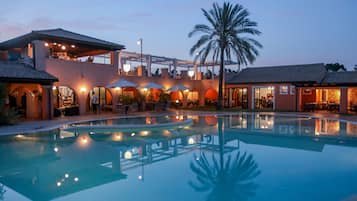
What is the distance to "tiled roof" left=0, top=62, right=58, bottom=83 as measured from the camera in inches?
668

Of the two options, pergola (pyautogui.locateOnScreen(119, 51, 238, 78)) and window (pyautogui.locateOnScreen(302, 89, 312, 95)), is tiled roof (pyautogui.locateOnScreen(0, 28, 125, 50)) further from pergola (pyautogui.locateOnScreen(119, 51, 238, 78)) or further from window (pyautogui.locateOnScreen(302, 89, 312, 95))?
window (pyautogui.locateOnScreen(302, 89, 312, 95))

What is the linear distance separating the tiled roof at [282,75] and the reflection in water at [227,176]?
64.1ft

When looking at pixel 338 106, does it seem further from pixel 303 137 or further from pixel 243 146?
pixel 243 146

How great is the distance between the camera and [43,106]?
746 inches

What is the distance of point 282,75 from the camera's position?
29.0m

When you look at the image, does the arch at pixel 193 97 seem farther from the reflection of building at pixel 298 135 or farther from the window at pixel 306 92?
the reflection of building at pixel 298 135

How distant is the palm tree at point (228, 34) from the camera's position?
2564cm

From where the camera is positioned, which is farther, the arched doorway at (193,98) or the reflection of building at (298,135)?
the arched doorway at (193,98)

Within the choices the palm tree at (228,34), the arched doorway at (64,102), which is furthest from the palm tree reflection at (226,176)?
the palm tree at (228,34)

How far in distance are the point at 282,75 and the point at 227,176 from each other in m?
23.4

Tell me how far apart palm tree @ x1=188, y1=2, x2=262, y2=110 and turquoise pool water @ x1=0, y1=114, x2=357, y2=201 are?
12419 millimetres

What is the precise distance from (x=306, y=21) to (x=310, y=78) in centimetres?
730

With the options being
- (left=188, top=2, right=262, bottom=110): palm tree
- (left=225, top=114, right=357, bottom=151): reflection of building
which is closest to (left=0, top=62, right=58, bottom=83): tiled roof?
(left=225, top=114, right=357, bottom=151): reflection of building

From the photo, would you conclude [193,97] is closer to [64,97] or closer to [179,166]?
[64,97]
